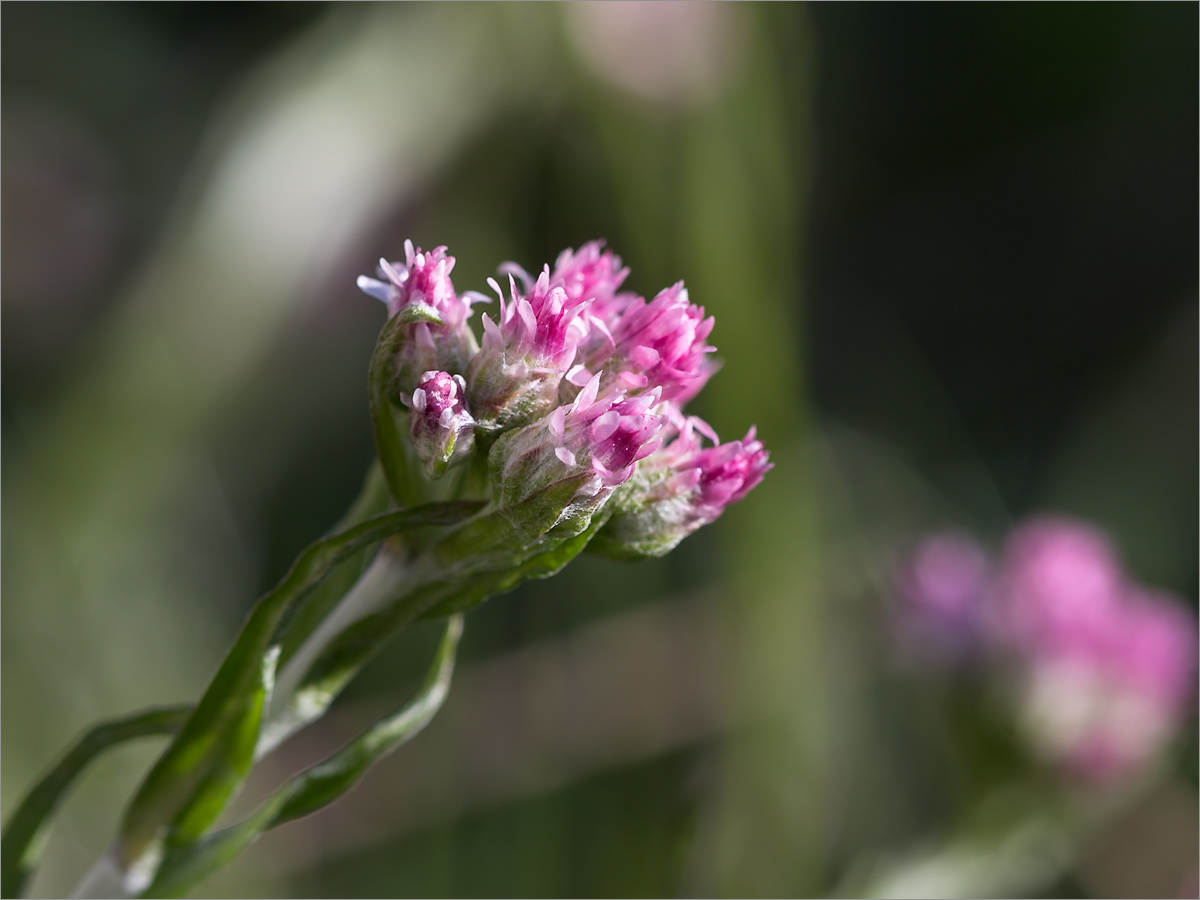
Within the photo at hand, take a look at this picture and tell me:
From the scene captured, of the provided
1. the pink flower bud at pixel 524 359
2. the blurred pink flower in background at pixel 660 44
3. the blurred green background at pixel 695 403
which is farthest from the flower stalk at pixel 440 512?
the blurred pink flower in background at pixel 660 44

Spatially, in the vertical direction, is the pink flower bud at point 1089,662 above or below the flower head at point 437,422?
below

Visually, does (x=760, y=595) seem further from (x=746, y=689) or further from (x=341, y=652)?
(x=341, y=652)

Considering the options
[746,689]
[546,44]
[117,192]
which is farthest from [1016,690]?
[117,192]

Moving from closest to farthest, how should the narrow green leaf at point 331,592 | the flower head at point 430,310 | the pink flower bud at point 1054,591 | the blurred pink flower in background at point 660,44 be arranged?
1. the flower head at point 430,310
2. the narrow green leaf at point 331,592
3. the pink flower bud at point 1054,591
4. the blurred pink flower in background at point 660,44

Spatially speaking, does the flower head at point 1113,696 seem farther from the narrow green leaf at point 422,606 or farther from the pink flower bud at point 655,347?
the narrow green leaf at point 422,606

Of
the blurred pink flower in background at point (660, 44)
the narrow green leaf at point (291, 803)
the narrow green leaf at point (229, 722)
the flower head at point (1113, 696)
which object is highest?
the blurred pink flower in background at point (660, 44)

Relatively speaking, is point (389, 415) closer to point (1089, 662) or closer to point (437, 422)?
point (437, 422)
